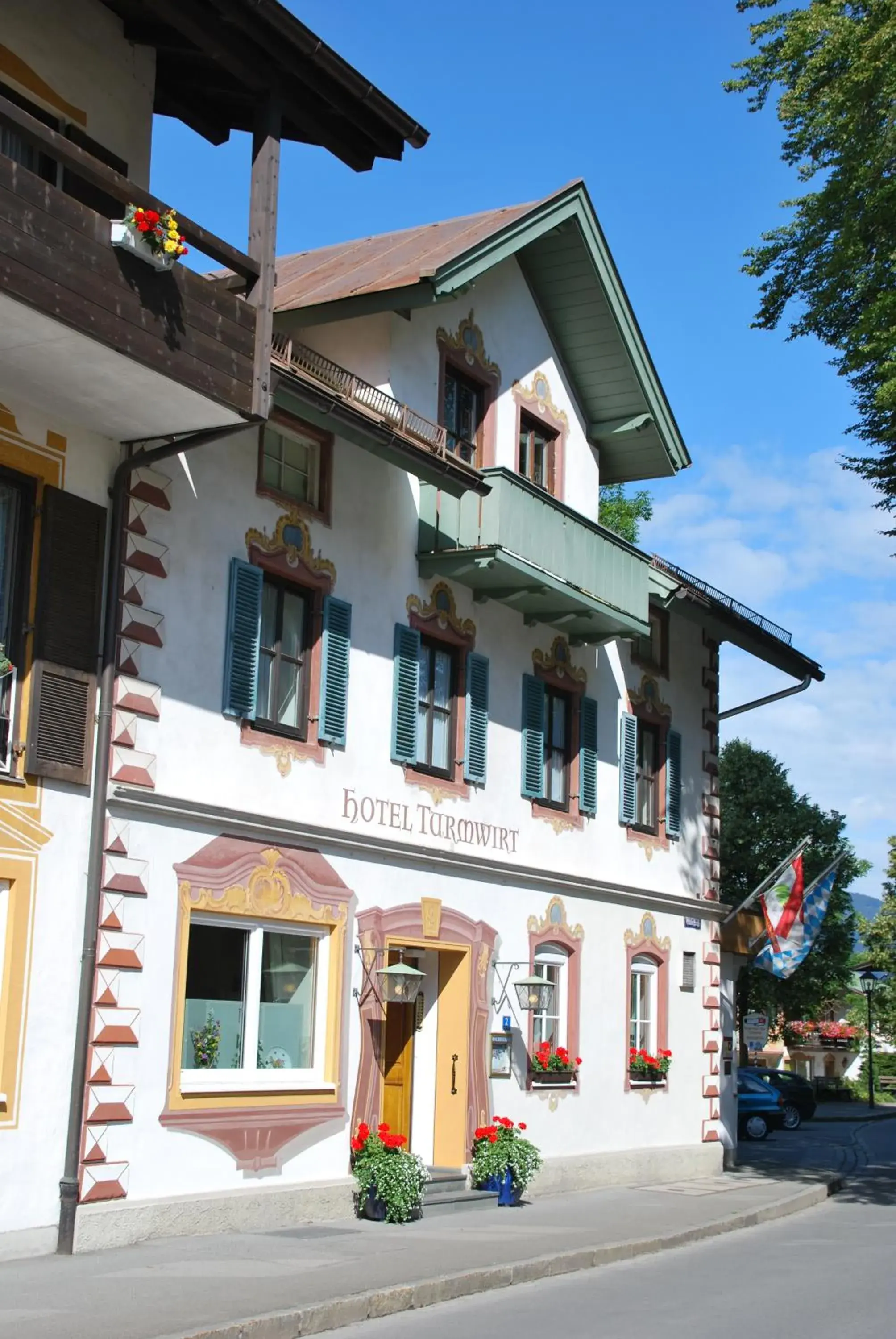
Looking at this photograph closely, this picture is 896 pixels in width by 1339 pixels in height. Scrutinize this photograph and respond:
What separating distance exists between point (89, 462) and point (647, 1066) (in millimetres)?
12403

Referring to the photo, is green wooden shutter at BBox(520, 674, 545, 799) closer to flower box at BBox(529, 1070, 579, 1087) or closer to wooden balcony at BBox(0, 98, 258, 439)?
flower box at BBox(529, 1070, 579, 1087)

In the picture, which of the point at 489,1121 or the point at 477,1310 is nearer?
the point at 477,1310

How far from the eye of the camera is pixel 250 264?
13.3 metres

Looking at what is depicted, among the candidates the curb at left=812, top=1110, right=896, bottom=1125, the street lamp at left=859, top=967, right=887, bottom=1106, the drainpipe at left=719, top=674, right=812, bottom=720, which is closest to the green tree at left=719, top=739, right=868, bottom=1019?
the street lamp at left=859, top=967, right=887, bottom=1106

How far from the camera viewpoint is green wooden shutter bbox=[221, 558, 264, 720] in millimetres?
14586

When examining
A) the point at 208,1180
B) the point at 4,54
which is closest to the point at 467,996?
the point at 208,1180

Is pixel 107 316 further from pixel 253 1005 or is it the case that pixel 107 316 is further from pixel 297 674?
pixel 253 1005

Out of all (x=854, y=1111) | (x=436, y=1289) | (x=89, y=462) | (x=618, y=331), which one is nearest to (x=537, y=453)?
(x=618, y=331)

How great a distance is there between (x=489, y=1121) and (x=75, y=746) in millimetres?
7575

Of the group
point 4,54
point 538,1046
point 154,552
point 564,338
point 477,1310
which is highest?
point 564,338

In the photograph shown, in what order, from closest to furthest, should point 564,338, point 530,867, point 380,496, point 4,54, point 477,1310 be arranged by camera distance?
point 477,1310 < point 4,54 < point 380,496 < point 530,867 < point 564,338

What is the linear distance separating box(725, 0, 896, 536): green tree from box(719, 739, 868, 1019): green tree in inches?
1331

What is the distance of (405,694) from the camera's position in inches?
672

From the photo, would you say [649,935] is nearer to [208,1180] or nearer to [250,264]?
[208,1180]
